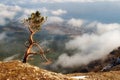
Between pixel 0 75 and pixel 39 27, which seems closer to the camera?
pixel 0 75

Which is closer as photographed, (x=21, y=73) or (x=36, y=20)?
(x=21, y=73)

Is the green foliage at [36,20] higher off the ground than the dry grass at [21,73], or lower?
higher

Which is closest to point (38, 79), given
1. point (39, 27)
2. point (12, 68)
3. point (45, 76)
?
point (45, 76)

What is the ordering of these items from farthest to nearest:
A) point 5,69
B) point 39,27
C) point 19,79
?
point 39,27, point 5,69, point 19,79

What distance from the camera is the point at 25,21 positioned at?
51.8 m

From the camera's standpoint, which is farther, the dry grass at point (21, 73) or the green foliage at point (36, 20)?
the green foliage at point (36, 20)

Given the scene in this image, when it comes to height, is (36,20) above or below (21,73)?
above

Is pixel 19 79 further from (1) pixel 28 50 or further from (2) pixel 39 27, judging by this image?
(2) pixel 39 27

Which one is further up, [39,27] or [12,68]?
[39,27]

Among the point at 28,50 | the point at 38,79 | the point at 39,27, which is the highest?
the point at 39,27

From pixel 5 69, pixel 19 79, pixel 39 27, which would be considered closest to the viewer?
pixel 19 79

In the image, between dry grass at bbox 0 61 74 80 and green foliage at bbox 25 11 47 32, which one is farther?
green foliage at bbox 25 11 47 32

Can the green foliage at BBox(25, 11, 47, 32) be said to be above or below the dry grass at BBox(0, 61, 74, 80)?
above

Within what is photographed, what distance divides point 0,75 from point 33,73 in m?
5.10
